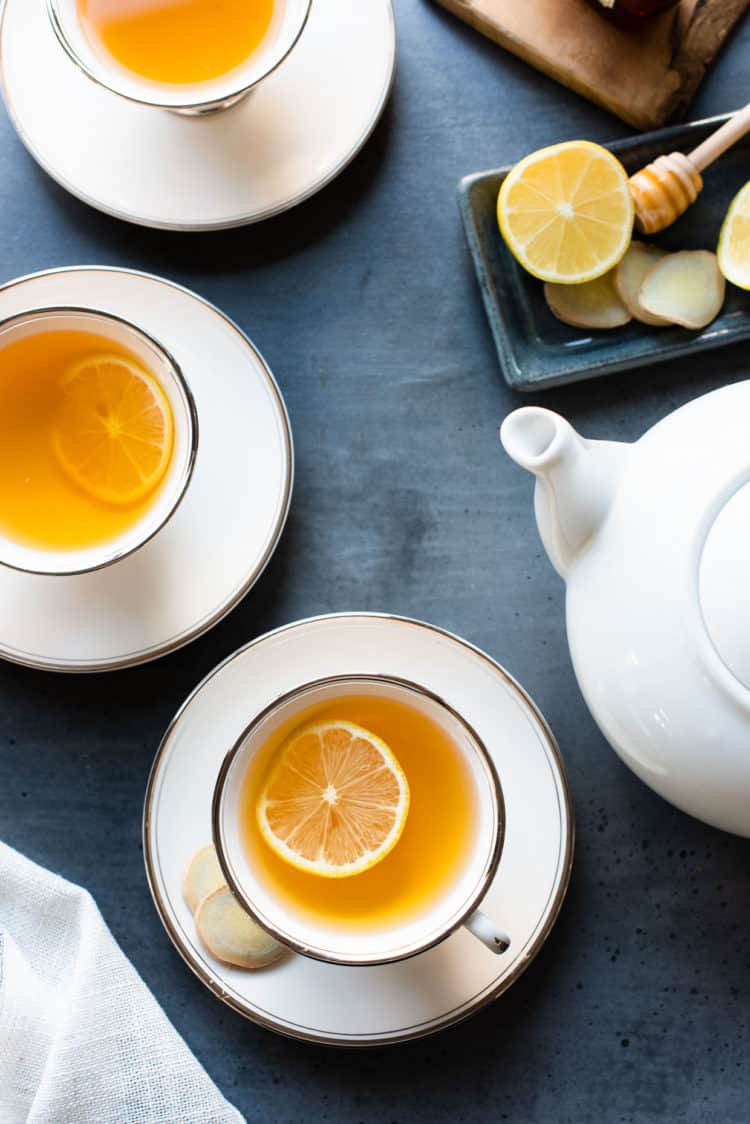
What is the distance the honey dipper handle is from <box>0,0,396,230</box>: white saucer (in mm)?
336

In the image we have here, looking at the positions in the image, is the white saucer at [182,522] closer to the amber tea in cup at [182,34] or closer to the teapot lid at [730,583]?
the amber tea in cup at [182,34]

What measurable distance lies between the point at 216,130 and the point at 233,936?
843mm

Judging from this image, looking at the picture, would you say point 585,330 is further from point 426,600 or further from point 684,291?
point 426,600

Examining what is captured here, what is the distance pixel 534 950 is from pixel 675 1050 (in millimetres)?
222

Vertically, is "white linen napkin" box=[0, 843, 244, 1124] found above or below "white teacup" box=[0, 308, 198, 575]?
below

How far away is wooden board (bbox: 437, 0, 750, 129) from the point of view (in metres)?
1.25

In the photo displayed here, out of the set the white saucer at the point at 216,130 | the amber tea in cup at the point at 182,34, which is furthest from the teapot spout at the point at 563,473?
the amber tea in cup at the point at 182,34

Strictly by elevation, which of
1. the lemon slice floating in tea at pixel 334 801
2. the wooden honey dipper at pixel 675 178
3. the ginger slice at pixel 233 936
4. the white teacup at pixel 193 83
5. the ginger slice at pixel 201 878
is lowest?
the ginger slice at pixel 233 936

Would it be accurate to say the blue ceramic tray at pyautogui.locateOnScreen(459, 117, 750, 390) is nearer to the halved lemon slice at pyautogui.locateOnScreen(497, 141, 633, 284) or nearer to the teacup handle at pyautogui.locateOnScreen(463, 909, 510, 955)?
the halved lemon slice at pyautogui.locateOnScreen(497, 141, 633, 284)

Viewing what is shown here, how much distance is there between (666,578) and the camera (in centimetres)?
92

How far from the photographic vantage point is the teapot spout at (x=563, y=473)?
0.90m

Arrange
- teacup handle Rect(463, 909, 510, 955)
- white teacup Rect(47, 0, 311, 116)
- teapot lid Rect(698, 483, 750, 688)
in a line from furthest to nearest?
white teacup Rect(47, 0, 311, 116), teacup handle Rect(463, 909, 510, 955), teapot lid Rect(698, 483, 750, 688)

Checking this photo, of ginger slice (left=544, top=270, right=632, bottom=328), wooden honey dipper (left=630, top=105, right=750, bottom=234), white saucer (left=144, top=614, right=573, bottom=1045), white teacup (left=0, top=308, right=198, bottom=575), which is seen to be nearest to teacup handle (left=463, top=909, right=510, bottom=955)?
white saucer (left=144, top=614, right=573, bottom=1045)

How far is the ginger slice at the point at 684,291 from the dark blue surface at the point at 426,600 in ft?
0.21
